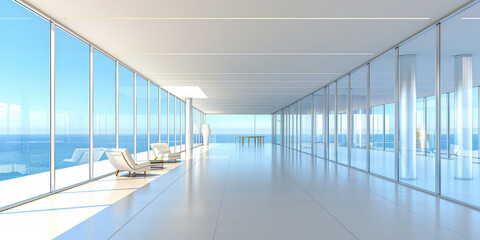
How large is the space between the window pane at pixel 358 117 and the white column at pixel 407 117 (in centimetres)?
269

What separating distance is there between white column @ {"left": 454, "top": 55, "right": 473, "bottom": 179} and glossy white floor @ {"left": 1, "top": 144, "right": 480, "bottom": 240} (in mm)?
1885

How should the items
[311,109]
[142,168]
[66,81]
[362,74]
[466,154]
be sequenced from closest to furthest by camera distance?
[466,154], [142,168], [362,74], [311,109], [66,81]

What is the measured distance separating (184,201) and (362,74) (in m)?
8.10

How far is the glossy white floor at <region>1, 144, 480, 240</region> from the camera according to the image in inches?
155

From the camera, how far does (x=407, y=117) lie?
323 inches

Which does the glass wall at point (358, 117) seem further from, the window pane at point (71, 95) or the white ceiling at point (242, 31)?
the window pane at point (71, 95)

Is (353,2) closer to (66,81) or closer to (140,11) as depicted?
(140,11)

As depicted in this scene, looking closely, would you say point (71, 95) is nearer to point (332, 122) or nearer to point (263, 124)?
point (263, 124)

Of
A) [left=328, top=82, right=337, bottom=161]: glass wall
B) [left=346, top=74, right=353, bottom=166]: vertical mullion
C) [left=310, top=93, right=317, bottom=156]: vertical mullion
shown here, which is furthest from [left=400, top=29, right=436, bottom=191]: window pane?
[left=310, top=93, right=317, bottom=156]: vertical mullion

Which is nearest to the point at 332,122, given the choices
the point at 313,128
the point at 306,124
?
the point at 313,128

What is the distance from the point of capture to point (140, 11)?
5.75 m

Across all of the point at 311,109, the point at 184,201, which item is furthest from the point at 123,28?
the point at 311,109

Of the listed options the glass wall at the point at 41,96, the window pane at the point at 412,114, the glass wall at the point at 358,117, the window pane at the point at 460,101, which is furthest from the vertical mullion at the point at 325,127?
the glass wall at the point at 41,96

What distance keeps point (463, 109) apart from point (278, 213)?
535 cm
